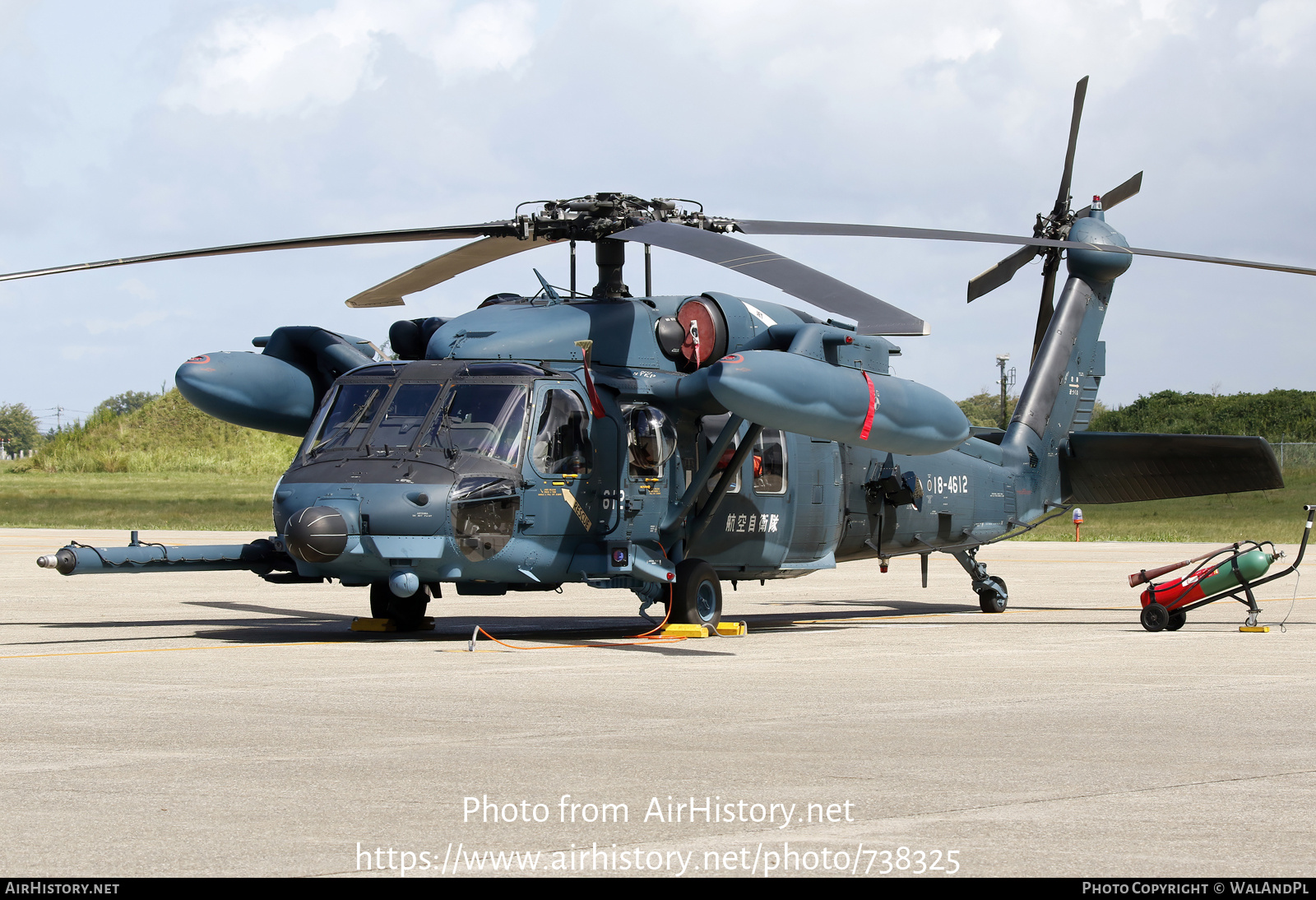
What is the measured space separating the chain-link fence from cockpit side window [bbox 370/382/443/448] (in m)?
62.4

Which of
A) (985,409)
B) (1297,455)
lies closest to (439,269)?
(1297,455)

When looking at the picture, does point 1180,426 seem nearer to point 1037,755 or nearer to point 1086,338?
point 1086,338

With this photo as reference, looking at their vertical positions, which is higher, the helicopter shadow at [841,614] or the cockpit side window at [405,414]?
the cockpit side window at [405,414]

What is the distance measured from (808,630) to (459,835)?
39.8 feet

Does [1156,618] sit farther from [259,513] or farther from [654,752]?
[259,513]

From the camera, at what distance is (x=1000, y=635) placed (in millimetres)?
17391

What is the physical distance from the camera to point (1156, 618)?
17.7m

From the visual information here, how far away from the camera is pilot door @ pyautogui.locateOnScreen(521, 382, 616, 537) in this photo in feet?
51.2

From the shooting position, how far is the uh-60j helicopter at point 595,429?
14695mm

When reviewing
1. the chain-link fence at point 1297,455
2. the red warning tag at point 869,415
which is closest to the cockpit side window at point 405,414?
the red warning tag at point 869,415

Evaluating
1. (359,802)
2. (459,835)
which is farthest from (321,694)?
(459,835)

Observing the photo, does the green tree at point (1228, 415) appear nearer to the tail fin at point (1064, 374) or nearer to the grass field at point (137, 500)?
the grass field at point (137, 500)

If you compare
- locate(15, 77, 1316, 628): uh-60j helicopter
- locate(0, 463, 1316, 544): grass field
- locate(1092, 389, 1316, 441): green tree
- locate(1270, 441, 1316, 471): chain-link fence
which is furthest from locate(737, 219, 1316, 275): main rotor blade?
locate(1092, 389, 1316, 441): green tree

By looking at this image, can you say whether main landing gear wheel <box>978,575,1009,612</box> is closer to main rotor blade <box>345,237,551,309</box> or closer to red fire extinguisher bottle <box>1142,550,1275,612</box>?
red fire extinguisher bottle <box>1142,550,1275,612</box>
